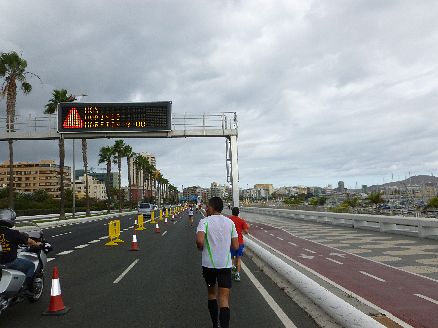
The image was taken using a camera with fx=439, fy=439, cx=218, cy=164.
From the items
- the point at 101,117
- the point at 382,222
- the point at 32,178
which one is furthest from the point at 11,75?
the point at 32,178

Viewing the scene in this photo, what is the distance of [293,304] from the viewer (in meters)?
7.61

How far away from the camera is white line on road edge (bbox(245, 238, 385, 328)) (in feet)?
17.9

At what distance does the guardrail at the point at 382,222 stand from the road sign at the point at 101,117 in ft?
45.9

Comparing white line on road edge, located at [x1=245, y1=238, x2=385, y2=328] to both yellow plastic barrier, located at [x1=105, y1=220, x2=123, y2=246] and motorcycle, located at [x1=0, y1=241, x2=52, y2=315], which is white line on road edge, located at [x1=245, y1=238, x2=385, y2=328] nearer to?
motorcycle, located at [x1=0, y1=241, x2=52, y2=315]

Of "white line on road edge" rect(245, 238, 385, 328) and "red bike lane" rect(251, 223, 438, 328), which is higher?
"white line on road edge" rect(245, 238, 385, 328)

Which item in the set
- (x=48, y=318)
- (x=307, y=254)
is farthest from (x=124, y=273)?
(x=307, y=254)

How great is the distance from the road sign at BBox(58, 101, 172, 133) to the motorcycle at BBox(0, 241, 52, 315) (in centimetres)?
1853

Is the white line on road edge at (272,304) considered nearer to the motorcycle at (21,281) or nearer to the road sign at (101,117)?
the motorcycle at (21,281)

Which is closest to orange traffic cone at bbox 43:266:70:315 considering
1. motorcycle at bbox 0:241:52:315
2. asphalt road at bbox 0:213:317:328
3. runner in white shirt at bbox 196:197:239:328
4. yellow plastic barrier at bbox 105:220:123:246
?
asphalt road at bbox 0:213:317:328

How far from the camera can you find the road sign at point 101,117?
85.2ft

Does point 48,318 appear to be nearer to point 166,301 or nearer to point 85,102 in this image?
point 166,301

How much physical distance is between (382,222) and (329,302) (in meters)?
18.3

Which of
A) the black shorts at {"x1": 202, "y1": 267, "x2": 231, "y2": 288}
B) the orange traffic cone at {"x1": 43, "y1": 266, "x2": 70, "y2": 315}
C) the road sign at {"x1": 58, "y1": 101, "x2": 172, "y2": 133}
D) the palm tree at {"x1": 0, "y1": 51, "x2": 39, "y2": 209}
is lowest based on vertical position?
the orange traffic cone at {"x1": 43, "y1": 266, "x2": 70, "y2": 315}

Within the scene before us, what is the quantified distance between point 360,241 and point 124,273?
11.8m
